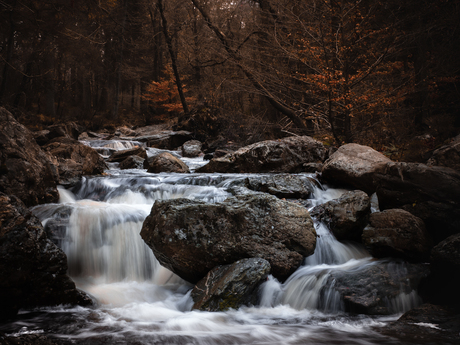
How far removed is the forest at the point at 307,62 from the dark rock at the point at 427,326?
5.37 meters

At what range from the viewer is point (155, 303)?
3648mm

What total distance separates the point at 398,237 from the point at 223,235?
7.37 feet

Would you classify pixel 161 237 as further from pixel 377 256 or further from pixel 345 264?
pixel 377 256

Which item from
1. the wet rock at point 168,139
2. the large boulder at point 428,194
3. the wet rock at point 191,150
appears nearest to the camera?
the large boulder at point 428,194

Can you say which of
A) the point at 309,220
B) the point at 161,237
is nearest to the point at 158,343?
the point at 161,237

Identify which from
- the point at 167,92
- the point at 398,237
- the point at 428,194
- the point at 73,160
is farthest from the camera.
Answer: the point at 167,92

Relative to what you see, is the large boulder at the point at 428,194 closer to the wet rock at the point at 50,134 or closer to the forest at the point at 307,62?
the forest at the point at 307,62

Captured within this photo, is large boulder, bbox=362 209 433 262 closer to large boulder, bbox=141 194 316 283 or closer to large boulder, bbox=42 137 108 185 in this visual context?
large boulder, bbox=141 194 316 283

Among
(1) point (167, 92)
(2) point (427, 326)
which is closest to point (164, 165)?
(2) point (427, 326)

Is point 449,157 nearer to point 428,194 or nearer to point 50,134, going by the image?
point 428,194

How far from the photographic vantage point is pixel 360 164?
621 centimetres

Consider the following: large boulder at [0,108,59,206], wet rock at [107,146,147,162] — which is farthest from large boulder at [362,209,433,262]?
wet rock at [107,146,147,162]

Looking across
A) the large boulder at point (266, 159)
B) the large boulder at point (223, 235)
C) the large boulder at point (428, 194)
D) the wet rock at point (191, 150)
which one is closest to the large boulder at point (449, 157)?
the large boulder at point (428, 194)

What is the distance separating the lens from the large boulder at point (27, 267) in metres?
2.88
